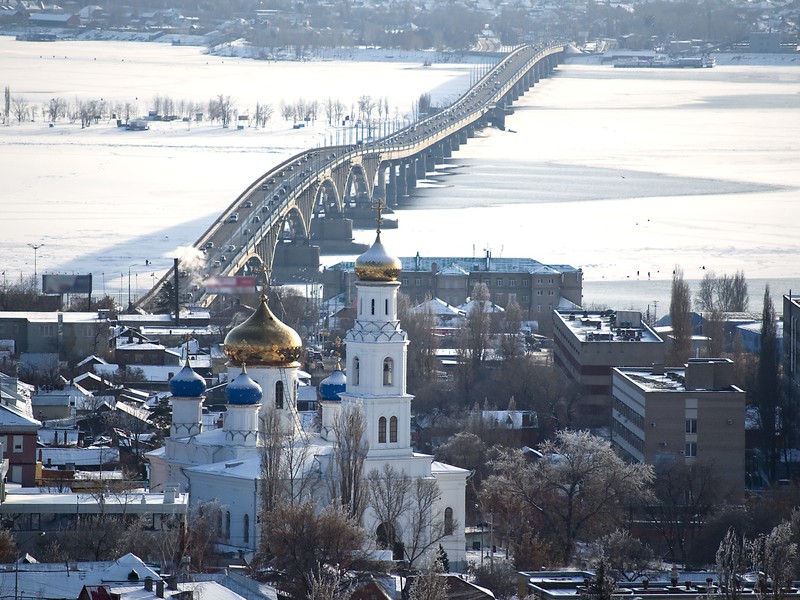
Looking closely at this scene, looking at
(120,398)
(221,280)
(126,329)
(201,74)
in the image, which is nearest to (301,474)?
(120,398)

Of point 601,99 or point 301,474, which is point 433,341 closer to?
point 301,474

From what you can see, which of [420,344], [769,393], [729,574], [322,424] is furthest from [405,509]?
[420,344]

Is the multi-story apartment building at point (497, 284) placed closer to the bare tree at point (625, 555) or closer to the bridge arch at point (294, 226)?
the bridge arch at point (294, 226)

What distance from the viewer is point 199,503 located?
24.7 metres

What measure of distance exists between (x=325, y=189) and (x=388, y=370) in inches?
1757

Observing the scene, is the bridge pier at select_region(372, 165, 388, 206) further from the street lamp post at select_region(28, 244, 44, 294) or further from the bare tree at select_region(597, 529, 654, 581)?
the bare tree at select_region(597, 529, 654, 581)

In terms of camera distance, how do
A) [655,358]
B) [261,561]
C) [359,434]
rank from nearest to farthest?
[261,561]
[359,434]
[655,358]

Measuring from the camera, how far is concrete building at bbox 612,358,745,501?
30266 mm

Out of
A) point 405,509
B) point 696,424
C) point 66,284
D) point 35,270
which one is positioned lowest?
point 35,270

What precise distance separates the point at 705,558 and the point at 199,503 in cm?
481

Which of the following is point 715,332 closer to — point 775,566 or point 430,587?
point 775,566

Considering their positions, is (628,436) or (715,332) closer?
(628,436)

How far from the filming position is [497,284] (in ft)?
164

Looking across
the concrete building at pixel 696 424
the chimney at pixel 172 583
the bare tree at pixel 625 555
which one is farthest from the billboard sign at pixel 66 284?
the chimney at pixel 172 583
